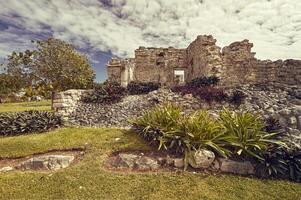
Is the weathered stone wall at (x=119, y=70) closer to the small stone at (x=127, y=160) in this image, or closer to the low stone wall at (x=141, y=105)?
the low stone wall at (x=141, y=105)

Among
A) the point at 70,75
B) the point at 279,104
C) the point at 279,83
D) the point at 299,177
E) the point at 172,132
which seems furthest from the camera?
the point at 70,75

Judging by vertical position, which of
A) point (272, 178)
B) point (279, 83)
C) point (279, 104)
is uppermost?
point (279, 83)

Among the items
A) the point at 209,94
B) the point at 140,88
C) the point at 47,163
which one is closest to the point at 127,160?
the point at 47,163

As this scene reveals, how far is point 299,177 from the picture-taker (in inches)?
224

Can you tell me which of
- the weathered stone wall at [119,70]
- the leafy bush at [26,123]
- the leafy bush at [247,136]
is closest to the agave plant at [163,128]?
the leafy bush at [247,136]

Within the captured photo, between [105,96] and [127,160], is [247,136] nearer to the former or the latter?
[127,160]

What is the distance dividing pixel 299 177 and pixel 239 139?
1740mm

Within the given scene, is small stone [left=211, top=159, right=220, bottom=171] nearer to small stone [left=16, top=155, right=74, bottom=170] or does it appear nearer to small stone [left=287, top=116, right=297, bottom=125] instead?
small stone [left=287, top=116, right=297, bottom=125]

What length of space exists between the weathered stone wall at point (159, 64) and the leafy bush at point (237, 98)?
377 inches

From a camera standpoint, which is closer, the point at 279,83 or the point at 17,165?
the point at 17,165

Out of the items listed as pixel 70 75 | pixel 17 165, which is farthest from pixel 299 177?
pixel 70 75

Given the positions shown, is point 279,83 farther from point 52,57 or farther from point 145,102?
point 52,57

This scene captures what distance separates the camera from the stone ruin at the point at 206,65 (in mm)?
14750

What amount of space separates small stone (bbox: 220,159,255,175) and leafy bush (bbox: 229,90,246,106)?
259 inches
